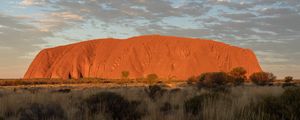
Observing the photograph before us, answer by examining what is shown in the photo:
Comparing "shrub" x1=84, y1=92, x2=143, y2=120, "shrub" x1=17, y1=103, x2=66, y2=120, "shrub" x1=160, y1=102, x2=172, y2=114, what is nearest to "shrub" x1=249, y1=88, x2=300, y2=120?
"shrub" x1=160, y1=102, x2=172, y2=114

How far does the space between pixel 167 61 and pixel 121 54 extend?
1734 cm

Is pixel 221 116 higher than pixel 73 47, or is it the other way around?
pixel 73 47

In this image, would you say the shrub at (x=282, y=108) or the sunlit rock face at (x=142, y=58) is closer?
the shrub at (x=282, y=108)

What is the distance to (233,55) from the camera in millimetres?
141875

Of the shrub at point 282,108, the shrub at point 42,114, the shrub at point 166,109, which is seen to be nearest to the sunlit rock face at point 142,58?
the shrub at point 166,109

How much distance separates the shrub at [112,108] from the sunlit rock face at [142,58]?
114405 millimetres

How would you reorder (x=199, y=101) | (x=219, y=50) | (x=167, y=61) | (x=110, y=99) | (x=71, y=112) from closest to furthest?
(x=71, y=112) → (x=199, y=101) → (x=110, y=99) → (x=167, y=61) → (x=219, y=50)

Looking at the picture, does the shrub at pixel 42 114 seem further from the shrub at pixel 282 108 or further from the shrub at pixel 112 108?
the shrub at pixel 282 108

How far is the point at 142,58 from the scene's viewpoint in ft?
446

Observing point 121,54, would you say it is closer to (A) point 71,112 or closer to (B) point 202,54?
(B) point 202,54

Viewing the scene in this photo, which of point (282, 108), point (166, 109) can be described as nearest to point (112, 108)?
point (166, 109)

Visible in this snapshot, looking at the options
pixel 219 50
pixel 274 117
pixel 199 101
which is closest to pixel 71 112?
pixel 199 101

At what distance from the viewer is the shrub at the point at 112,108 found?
7881mm

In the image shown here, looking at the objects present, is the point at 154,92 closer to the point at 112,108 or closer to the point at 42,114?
the point at 112,108
